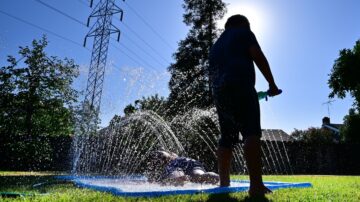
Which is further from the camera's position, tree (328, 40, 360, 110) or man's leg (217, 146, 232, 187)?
tree (328, 40, 360, 110)

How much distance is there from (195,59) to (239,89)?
23360 mm

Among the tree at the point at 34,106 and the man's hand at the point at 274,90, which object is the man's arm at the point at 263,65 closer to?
the man's hand at the point at 274,90

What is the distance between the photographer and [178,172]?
5.66 metres

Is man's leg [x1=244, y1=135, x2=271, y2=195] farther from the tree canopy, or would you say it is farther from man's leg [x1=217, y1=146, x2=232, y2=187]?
the tree canopy

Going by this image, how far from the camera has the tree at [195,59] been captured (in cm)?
2481

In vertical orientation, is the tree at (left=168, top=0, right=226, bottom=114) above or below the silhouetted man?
above

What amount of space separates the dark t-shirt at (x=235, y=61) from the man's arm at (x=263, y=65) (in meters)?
0.08

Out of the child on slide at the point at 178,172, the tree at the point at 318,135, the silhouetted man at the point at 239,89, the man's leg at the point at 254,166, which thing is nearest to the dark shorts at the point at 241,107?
the silhouetted man at the point at 239,89

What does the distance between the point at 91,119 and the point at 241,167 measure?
344 inches

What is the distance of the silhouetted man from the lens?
11.3 ft

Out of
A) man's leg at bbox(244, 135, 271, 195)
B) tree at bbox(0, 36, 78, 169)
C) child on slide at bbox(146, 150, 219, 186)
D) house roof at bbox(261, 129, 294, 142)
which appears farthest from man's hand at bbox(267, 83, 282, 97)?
house roof at bbox(261, 129, 294, 142)

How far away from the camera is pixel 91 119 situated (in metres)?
20.1

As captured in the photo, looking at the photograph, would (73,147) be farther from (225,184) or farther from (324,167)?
(324,167)

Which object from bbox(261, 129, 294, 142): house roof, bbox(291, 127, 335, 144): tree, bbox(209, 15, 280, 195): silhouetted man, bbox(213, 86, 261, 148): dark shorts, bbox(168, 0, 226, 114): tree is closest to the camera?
bbox(209, 15, 280, 195): silhouetted man
